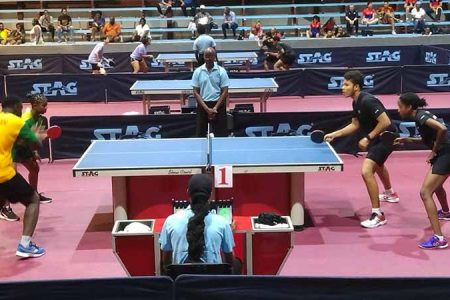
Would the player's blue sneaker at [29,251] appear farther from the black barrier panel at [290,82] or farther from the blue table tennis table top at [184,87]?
the black barrier panel at [290,82]

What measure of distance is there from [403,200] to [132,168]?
383 centimetres

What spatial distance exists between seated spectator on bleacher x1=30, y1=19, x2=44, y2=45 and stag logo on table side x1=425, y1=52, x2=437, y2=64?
13.5m

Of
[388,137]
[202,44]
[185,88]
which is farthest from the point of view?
[202,44]

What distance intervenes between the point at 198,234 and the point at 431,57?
1737cm

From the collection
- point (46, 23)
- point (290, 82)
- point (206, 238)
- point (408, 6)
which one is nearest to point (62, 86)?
point (290, 82)

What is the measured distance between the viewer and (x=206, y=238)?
4570mm

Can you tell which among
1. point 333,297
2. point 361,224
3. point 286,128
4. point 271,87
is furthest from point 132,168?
point 271,87

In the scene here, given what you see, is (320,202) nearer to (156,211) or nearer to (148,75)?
(156,211)

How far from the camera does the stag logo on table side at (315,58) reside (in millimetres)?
21125

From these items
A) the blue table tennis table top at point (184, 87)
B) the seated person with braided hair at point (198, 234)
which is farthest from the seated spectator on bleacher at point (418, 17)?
the seated person with braided hair at point (198, 234)

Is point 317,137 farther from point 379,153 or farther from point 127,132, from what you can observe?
point 127,132

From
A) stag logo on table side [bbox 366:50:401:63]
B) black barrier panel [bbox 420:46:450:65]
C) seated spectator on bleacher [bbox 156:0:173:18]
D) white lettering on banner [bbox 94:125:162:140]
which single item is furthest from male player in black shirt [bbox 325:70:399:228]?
seated spectator on bleacher [bbox 156:0:173:18]

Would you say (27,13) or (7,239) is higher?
(27,13)

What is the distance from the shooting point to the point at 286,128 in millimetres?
11219
